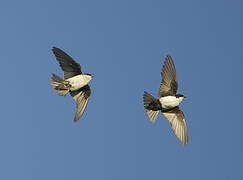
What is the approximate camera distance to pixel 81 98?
16.3 m

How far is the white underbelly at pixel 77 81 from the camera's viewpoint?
51.6ft

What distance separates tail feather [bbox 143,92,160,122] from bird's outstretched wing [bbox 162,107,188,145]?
1.53 ft

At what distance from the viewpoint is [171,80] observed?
16.0 m

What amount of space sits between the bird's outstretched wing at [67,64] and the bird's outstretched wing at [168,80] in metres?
1.77

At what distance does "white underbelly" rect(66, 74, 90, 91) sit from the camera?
1573cm

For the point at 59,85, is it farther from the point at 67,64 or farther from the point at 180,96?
the point at 180,96

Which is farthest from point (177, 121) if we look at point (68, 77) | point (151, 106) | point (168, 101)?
point (68, 77)

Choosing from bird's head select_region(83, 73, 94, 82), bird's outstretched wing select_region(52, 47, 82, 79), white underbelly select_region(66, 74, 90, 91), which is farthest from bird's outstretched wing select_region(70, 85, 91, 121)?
bird's outstretched wing select_region(52, 47, 82, 79)

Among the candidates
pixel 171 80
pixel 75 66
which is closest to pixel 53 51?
pixel 75 66

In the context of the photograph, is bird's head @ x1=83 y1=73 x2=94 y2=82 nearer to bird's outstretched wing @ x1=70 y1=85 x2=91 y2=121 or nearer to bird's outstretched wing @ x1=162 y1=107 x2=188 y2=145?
bird's outstretched wing @ x1=70 y1=85 x2=91 y2=121

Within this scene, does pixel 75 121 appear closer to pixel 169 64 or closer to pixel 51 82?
pixel 51 82

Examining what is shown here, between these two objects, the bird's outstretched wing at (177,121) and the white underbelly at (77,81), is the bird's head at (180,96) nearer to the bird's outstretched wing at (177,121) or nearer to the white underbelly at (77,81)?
the bird's outstretched wing at (177,121)

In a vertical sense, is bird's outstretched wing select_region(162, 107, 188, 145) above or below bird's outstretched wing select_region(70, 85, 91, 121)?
below

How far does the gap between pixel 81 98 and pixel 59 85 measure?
85 centimetres
